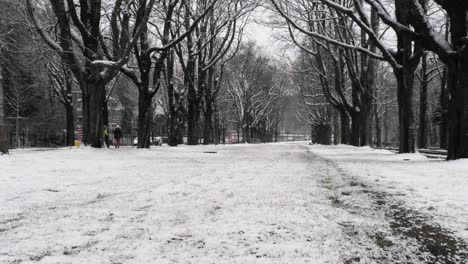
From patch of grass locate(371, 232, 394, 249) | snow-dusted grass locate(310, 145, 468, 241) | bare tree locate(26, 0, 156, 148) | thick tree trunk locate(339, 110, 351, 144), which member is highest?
bare tree locate(26, 0, 156, 148)

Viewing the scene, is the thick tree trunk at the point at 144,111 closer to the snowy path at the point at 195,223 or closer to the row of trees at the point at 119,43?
the row of trees at the point at 119,43

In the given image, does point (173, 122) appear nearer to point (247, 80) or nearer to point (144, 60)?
point (144, 60)

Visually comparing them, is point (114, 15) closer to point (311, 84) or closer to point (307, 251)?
point (307, 251)

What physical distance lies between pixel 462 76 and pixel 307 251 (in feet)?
31.3

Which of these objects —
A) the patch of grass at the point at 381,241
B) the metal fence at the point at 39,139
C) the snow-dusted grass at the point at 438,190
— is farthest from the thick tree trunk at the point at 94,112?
the metal fence at the point at 39,139

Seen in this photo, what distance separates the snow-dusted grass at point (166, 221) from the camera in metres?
2.92

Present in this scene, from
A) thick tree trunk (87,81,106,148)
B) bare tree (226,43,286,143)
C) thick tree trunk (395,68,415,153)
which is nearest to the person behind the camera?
thick tree trunk (395,68,415,153)

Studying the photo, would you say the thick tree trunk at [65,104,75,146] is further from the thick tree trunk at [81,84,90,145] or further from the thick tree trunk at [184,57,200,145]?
the thick tree trunk at [81,84,90,145]

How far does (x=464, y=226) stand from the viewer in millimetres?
3662

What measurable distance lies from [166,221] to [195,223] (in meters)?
0.34

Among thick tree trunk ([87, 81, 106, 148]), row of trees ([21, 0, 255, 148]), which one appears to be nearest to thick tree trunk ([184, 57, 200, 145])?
row of trees ([21, 0, 255, 148])

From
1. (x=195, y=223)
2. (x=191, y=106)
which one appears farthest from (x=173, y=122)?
(x=195, y=223)

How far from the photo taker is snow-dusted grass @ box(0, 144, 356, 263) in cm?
292

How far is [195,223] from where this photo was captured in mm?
3875
